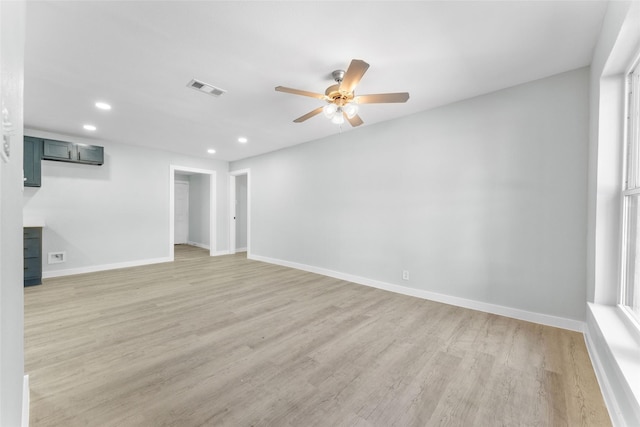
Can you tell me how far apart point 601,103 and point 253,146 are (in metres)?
4.98

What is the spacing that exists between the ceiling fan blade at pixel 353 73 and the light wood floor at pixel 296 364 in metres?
2.28

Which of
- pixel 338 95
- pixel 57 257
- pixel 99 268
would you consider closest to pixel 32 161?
pixel 57 257

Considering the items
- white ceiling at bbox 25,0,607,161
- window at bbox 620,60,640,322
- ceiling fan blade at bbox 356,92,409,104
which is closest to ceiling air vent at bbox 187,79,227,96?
white ceiling at bbox 25,0,607,161

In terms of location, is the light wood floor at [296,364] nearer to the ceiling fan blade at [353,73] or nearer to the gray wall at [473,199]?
the gray wall at [473,199]

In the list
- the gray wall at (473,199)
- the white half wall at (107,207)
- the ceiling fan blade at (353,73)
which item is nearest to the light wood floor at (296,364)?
the gray wall at (473,199)

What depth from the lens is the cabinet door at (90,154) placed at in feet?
14.8

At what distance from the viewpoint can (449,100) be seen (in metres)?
3.13

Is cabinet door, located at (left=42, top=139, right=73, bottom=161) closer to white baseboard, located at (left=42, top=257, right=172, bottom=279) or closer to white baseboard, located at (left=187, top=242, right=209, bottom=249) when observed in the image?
white baseboard, located at (left=42, top=257, right=172, bottom=279)

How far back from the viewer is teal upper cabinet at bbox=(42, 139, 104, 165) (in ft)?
13.8

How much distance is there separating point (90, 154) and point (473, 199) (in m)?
6.35

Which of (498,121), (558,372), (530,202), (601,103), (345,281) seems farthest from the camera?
(345,281)

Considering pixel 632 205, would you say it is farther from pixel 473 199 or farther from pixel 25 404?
pixel 25 404

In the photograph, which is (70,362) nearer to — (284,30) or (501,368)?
(284,30)

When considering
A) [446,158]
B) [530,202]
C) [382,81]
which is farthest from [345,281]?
[382,81]
